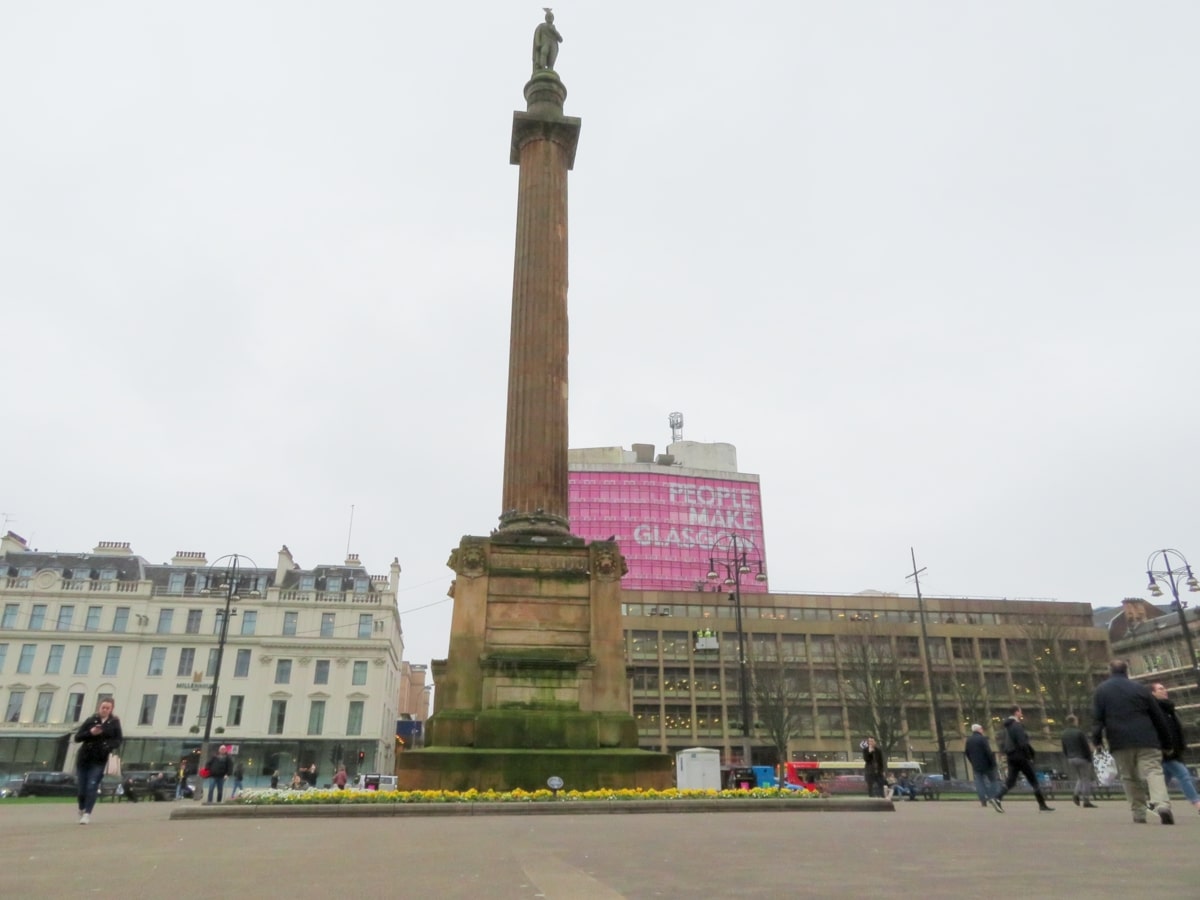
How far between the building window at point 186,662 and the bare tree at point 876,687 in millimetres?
45879

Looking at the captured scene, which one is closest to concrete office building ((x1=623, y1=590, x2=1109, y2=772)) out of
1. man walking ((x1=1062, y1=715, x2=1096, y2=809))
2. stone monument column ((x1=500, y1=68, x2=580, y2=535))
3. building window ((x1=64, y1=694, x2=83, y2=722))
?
building window ((x1=64, y1=694, x2=83, y2=722))

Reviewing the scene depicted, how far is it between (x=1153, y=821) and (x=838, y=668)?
67.3 metres

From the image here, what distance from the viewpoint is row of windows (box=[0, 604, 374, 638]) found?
58188 mm

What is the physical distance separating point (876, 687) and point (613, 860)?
184 ft

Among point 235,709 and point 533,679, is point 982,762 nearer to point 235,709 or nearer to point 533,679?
point 533,679

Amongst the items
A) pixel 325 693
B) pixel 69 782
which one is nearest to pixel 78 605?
pixel 325 693

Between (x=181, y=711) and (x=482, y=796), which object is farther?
(x=181, y=711)

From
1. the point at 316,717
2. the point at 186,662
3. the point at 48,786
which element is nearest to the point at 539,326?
the point at 48,786

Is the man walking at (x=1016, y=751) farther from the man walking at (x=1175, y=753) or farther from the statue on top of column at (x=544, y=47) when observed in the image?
the statue on top of column at (x=544, y=47)

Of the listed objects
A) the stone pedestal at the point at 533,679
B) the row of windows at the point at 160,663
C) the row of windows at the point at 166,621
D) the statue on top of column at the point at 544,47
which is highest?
the statue on top of column at the point at 544,47

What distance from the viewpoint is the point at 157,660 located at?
5816 cm

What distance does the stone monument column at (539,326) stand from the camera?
1844cm

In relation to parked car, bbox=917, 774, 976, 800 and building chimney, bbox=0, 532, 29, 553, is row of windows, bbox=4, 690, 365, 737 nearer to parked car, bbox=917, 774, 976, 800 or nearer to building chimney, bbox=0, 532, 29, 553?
building chimney, bbox=0, 532, 29, 553

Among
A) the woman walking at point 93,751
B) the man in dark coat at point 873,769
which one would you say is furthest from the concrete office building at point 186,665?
the woman walking at point 93,751
